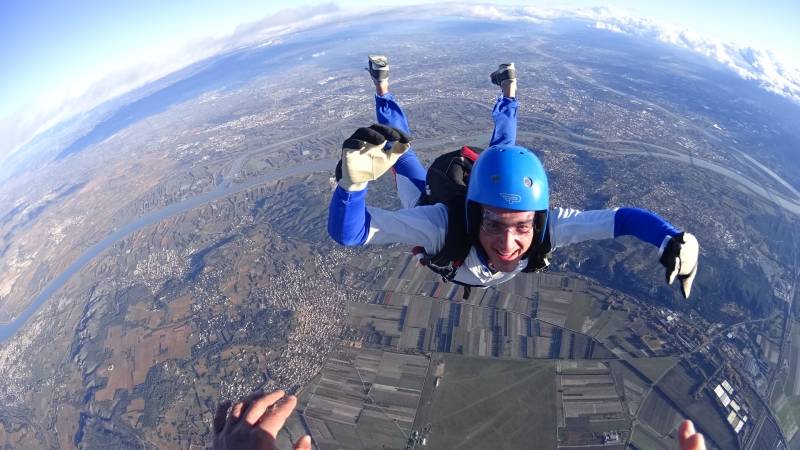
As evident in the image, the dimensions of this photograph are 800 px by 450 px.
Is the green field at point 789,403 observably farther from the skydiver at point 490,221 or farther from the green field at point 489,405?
the skydiver at point 490,221

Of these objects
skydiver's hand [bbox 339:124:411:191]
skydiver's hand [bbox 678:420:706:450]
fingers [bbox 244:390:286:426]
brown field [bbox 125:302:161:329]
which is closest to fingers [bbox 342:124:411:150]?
skydiver's hand [bbox 339:124:411:191]

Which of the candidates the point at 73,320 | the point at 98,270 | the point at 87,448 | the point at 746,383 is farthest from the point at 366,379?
the point at 98,270

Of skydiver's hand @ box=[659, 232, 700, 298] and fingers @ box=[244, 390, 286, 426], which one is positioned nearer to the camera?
fingers @ box=[244, 390, 286, 426]

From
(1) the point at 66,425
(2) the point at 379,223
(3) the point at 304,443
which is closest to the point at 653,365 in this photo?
(2) the point at 379,223

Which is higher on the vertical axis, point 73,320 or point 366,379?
point 366,379

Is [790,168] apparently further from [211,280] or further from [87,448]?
[87,448]

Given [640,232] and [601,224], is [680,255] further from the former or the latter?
[601,224]

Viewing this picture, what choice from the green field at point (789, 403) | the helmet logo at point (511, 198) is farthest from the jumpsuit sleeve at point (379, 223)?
the green field at point (789, 403)

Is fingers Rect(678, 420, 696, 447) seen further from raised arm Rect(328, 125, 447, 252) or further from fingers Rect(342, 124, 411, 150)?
fingers Rect(342, 124, 411, 150)
